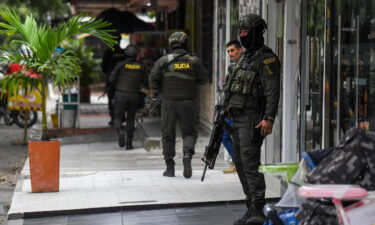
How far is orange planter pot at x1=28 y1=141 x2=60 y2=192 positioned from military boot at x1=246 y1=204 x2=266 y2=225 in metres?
2.81

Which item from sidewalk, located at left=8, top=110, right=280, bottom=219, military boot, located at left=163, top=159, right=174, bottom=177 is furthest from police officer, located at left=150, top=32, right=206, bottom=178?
sidewalk, located at left=8, top=110, right=280, bottom=219

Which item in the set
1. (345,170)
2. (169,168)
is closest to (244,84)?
(345,170)

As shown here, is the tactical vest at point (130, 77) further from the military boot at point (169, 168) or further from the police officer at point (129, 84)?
the military boot at point (169, 168)

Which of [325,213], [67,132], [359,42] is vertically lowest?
[67,132]

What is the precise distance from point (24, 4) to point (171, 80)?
47.7ft

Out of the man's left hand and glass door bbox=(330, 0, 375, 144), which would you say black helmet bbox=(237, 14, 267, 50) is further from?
glass door bbox=(330, 0, 375, 144)

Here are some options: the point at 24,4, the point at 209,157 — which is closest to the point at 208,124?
Result: the point at 209,157

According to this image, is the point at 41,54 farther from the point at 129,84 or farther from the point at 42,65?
the point at 129,84

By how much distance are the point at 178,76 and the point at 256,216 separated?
3.36 m

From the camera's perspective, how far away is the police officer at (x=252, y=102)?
7.45m

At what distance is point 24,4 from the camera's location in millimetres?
23969

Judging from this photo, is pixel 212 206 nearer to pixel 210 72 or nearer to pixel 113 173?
pixel 113 173

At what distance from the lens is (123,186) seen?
32.8 ft

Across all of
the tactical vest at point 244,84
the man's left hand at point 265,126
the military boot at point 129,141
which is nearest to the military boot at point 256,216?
the man's left hand at point 265,126
